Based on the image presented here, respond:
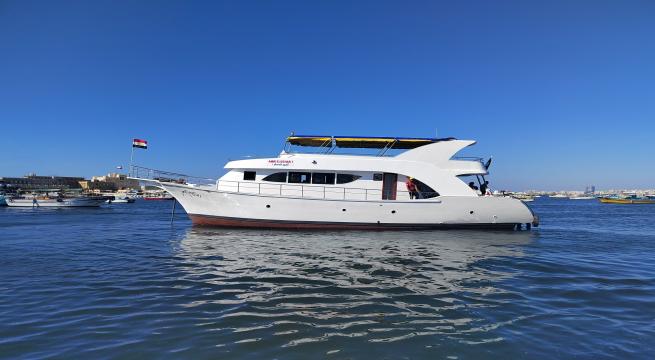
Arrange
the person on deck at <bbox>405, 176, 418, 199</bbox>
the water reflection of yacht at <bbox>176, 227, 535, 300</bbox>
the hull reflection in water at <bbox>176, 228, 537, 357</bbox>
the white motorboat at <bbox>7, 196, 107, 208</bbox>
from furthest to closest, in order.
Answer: the white motorboat at <bbox>7, 196, 107, 208</bbox>
the person on deck at <bbox>405, 176, 418, 199</bbox>
the water reflection of yacht at <bbox>176, 227, 535, 300</bbox>
the hull reflection in water at <bbox>176, 228, 537, 357</bbox>

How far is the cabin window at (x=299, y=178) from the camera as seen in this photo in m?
18.0

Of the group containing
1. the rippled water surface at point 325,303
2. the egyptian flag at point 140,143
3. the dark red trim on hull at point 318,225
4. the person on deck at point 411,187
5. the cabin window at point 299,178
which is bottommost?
the rippled water surface at point 325,303

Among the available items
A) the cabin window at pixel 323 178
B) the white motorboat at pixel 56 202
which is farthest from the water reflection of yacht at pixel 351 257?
the white motorboat at pixel 56 202

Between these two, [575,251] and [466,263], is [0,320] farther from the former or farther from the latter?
[575,251]

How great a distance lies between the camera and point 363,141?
18609mm

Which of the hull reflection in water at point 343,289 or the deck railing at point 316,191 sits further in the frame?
the deck railing at point 316,191

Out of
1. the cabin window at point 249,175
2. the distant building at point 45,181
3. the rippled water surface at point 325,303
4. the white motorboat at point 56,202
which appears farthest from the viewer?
the distant building at point 45,181

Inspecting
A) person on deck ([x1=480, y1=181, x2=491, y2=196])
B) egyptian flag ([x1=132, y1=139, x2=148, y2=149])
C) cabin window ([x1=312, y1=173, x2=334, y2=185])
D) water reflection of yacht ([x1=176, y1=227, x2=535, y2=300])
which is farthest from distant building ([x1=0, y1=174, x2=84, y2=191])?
person on deck ([x1=480, y1=181, x2=491, y2=196])

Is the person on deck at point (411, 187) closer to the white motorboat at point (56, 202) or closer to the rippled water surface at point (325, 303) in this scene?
the rippled water surface at point (325, 303)

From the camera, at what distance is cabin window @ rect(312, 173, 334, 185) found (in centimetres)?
1792

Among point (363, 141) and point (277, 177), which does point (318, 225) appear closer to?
point (277, 177)

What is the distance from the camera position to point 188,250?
1164cm

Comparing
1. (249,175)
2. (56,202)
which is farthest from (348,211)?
(56,202)

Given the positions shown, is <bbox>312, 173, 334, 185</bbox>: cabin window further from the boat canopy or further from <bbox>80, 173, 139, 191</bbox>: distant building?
<bbox>80, 173, 139, 191</bbox>: distant building
